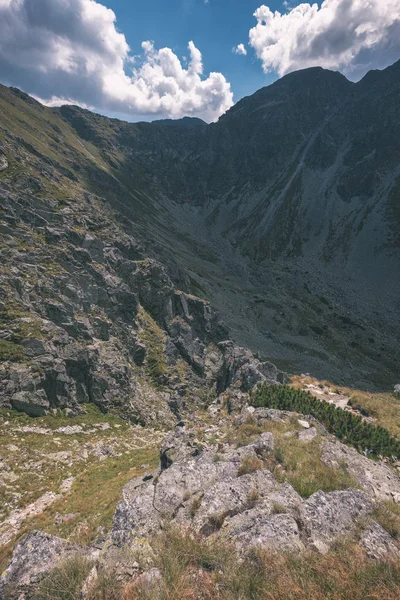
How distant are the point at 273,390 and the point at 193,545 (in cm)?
1432

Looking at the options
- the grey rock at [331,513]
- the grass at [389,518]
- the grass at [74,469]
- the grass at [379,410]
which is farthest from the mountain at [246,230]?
the grass at [389,518]

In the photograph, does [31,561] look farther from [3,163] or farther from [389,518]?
[3,163]

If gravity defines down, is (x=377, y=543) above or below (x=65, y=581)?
above

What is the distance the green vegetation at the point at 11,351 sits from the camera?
2257 cm

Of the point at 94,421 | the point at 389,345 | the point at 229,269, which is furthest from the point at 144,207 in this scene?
the point at 94,421

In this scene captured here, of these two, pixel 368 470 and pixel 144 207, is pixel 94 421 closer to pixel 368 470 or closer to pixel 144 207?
pixel 368 470

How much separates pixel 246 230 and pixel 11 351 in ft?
438

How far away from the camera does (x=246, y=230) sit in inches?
5694

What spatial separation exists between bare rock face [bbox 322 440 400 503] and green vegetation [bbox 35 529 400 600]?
190 inches

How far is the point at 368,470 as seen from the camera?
11.7 meters

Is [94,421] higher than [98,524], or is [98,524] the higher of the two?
[98,524]

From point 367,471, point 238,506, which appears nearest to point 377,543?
point 238,506

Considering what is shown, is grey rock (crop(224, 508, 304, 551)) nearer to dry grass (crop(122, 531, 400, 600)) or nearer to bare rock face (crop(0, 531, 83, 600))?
dry grass (crop(122, 531, 400, 600))

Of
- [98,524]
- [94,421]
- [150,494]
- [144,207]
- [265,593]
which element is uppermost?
[144,207]
